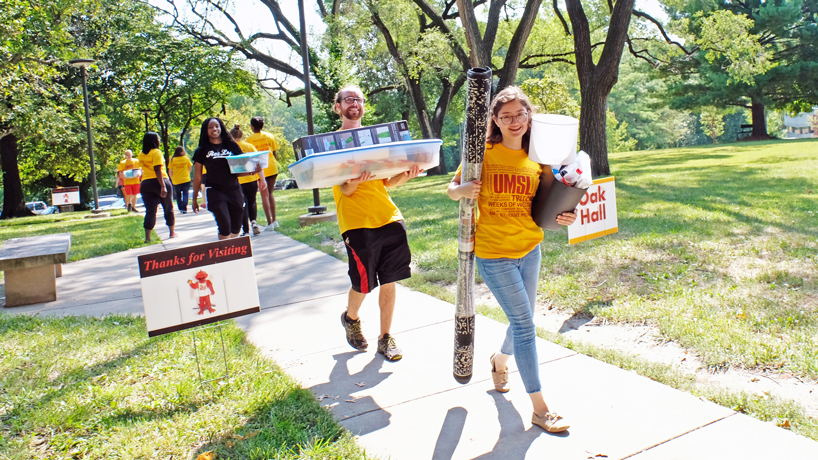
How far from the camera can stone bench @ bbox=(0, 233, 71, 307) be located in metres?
5.79

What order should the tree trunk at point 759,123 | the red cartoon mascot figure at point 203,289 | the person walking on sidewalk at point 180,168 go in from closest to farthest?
the red cartoon mascot figure at point 203,289
the person walking on sidewalk at point 180,168
the tree trunk at point 759,123

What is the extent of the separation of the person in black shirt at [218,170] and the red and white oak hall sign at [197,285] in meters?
3.48

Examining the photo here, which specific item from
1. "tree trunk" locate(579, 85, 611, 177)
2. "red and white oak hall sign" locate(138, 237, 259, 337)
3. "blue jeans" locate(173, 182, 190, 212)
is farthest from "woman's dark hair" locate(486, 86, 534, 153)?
"blue jeans" locate(173, 182, 190, 212)

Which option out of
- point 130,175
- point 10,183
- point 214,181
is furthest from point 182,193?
point 10,183

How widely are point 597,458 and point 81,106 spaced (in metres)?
26.6

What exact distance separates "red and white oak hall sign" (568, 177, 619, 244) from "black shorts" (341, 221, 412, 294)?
6.27ft

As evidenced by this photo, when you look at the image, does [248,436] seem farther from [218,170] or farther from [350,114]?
[218,170]

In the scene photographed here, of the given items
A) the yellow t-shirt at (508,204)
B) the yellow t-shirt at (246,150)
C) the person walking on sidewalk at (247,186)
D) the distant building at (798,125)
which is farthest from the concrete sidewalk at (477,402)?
the distant building at (798,125)

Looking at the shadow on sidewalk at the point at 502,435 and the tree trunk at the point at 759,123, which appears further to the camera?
the tree trunk at the point at 759,123

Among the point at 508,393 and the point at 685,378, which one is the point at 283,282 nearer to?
the point at 508,393

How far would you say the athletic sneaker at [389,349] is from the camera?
3877 millimetres

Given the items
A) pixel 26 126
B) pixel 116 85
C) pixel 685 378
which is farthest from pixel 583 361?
pixel 116 85

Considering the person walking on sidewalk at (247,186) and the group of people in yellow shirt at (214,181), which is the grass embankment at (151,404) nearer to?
the group of people in yellow shirt at (214,181)

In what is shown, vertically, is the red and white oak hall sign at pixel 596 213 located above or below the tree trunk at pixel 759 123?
below
